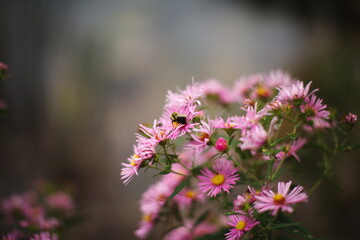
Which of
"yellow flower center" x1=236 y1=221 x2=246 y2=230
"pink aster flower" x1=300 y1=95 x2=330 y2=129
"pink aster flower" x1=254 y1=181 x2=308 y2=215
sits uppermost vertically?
"pink aster flower" x1=300 y1=95 x2=330 y2=129

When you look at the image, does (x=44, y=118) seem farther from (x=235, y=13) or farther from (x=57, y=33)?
(x=235, y=13)

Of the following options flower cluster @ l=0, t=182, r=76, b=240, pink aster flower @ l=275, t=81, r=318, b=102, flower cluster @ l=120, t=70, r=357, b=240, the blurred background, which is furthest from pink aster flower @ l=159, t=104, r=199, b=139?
the blurred background

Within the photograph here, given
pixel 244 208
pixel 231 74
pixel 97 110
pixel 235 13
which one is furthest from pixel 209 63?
pixel 244 208

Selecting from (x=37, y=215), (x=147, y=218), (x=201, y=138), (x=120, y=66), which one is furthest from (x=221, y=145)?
(x=120, y=66)

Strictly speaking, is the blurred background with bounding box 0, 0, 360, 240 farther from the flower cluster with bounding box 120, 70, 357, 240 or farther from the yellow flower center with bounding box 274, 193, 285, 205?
the yellow flower center with bounding box 274, 193, 285, 205

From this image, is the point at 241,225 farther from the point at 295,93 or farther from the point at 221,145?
the point at 295,93

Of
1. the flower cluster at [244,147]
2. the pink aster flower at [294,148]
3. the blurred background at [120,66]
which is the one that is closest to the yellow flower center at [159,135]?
the flower cluster at [244,147]
